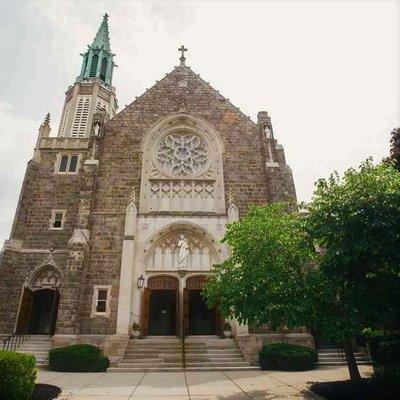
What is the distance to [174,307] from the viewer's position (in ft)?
65.6

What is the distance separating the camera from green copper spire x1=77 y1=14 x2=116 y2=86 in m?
35.9

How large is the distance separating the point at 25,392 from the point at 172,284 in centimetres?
1152

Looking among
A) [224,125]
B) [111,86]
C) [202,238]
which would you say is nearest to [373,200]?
[202,238]

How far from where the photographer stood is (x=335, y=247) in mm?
8938

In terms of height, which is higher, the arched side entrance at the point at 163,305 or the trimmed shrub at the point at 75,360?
the arched side entrance at the point at 163,305

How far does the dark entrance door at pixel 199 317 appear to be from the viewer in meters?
19.8

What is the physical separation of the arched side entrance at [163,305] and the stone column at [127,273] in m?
1.49

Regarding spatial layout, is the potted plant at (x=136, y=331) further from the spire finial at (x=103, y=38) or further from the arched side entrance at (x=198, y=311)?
the spire finial at (x=103, y=38)

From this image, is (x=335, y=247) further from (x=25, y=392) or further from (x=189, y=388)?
(x=25, y=392)

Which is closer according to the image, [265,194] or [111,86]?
[265,194]

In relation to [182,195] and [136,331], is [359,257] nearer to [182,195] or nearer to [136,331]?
[136,331]

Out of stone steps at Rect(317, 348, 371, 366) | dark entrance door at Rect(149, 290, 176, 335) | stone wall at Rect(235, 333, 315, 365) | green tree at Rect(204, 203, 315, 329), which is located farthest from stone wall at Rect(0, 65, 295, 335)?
stone steps at Rect(317, 348, 371, 366)

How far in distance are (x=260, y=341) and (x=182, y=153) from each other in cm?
1266

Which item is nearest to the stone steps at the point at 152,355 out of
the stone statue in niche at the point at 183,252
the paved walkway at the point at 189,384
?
the paved walkway at the point at 189,384
